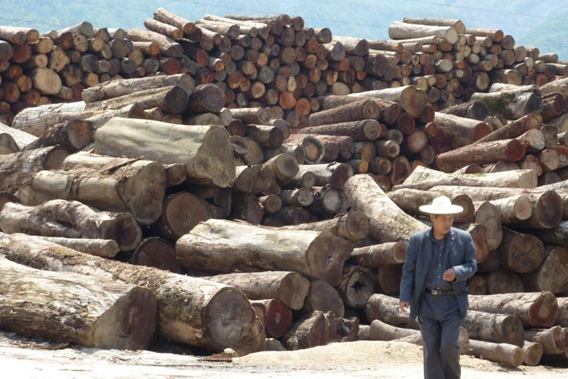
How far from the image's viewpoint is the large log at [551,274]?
421 inches

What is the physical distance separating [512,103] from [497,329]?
35.7 ft

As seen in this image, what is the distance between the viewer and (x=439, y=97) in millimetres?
23109

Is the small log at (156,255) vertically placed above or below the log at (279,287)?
above

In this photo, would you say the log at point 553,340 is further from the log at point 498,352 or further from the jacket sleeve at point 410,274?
the jacket sleeve at point 410,274

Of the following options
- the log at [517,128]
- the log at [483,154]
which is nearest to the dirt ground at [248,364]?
the log at [483,154]

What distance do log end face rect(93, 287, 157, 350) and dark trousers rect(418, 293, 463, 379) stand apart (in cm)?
249

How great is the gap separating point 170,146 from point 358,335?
343cm

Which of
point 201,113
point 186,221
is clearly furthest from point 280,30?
point 186,221

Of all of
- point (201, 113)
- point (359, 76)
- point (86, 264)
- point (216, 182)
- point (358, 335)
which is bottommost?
point (358, 335)

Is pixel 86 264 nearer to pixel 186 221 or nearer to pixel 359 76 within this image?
pixel 186 221

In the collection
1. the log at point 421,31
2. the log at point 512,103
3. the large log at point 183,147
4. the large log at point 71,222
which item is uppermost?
the log at point 421,31

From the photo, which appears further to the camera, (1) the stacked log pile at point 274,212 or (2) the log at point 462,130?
(2) the log at point 462,130

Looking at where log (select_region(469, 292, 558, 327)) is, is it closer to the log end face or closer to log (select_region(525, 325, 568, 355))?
log (select_region(525, 325, 568, 355))

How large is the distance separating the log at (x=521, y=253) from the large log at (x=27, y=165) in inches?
232
